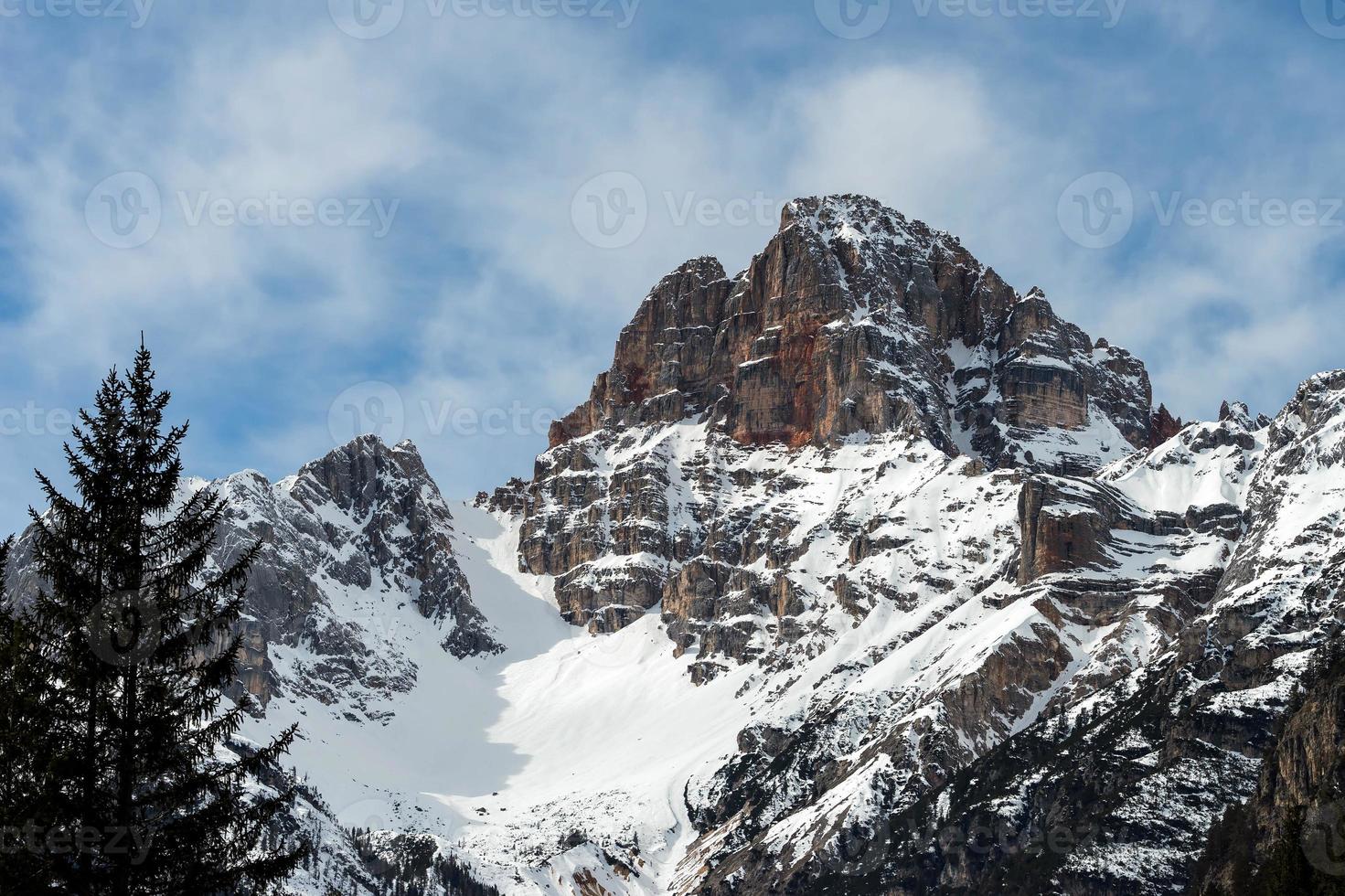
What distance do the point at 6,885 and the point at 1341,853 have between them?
247 ft

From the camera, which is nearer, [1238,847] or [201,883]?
[201,883]

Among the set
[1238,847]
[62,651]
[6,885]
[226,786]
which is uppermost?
[1238,847]

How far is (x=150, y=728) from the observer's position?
3647 cm

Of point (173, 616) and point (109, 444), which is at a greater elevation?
point (109, 444)

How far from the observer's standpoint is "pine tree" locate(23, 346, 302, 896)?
117 ft

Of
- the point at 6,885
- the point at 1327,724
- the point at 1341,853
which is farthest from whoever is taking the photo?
the point at 1327,724

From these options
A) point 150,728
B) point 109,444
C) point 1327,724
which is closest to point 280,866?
point 150,728

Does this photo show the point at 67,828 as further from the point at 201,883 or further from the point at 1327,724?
the point at 1327,724

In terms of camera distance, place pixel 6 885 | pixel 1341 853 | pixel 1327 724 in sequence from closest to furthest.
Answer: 1. pixel 6 885
2. pixel 1341 853
3. pixel 1327 724

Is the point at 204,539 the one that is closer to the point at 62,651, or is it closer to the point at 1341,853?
the point at 62,651

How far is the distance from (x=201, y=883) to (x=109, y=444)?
10006 millimetres

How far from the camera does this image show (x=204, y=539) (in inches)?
1505

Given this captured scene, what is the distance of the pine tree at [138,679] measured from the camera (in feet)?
117

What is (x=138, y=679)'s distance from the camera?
36938 mm
